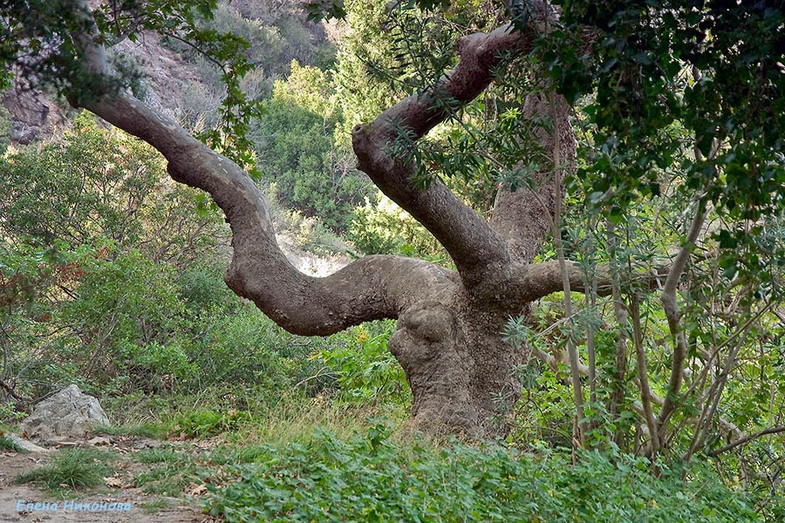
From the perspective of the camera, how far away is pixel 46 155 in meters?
12.4

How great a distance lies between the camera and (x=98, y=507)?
4141 millimetres

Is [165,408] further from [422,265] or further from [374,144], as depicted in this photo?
[374,144]

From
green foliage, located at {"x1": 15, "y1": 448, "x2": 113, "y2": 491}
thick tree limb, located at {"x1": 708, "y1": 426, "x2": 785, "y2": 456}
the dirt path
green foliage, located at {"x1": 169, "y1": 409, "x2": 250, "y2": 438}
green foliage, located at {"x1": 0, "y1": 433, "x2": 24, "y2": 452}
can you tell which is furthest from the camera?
green foliage, located at {"x1": 169, "y1": 409, "x2": 250, "y2": 438}

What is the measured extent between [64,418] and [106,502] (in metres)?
3.42

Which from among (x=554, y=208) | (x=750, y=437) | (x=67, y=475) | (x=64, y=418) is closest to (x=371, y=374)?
(x=554, y=208)

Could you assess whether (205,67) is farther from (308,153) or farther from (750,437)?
(750,437)

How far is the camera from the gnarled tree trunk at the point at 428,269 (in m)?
5.76

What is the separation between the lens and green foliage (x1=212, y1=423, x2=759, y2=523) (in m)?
3.28

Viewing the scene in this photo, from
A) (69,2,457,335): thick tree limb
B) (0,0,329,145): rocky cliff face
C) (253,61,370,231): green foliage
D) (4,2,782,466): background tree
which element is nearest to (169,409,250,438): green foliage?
(69,2,457,335): thick tree limb

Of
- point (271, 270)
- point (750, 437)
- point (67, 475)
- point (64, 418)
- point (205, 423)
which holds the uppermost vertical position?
point (271, 270)

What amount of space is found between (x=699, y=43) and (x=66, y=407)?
6.80 meters

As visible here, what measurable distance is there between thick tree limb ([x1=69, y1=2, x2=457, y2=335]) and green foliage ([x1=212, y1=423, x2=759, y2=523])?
92.7 inches

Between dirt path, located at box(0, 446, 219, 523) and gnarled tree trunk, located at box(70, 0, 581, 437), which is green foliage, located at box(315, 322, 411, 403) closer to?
gnarled tree trunk, located at box(70, 0, 581, 437)

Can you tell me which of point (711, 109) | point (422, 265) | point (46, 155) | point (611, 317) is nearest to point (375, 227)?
point (46, 155)
